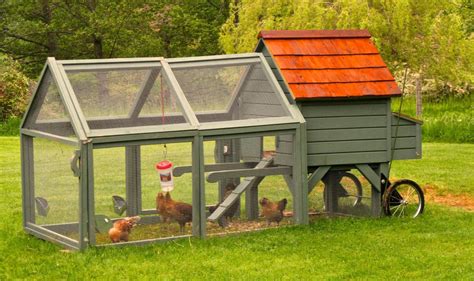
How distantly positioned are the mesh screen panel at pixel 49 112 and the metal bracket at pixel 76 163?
32 cm

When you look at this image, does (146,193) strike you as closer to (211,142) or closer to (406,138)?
(211,142)

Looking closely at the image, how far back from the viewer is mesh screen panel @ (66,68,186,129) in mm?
10516

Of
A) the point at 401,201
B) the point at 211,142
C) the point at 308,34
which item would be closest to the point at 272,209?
the point at 211,142

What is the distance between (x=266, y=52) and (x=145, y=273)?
3.65 m

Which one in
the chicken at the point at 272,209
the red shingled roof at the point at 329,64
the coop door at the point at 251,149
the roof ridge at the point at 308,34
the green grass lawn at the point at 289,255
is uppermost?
the roof ridge at the point at 308,34

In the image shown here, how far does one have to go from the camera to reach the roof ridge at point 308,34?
11859mm

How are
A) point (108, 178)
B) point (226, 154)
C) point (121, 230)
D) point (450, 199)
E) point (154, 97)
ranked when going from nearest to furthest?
point (121, 230) → point (108, 178) → point (154, 97) → point (226, 154) → point (450, 199)

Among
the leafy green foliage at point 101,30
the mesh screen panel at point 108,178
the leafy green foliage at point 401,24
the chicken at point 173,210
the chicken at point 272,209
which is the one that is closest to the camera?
the mesh screen panel at point 108,178

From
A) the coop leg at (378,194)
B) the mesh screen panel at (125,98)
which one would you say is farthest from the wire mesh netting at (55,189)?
the coop leg at (378,194)

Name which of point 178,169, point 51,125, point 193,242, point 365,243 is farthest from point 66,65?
point 365,243

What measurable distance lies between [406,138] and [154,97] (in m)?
3.02

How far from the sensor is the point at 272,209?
1132cm

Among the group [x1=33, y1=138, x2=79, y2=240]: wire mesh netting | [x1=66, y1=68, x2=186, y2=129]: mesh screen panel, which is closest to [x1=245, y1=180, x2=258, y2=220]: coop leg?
[x1=66, y1=68, x2=186, y2=129]: mesh screen panel

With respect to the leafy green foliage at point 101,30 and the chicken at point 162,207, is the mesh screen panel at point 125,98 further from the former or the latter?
the leafy green foliage at point 101,30
